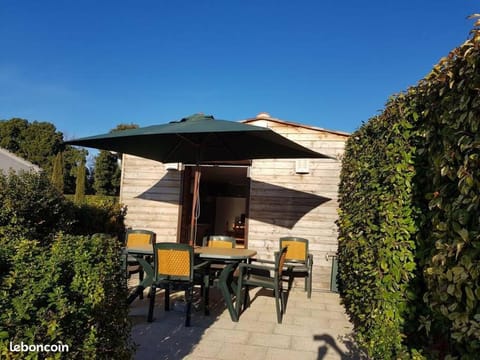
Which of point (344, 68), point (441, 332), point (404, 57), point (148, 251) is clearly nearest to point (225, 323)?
point (148, 251)

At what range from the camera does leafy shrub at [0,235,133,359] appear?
1.39m

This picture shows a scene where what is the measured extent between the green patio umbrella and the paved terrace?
1.05 metres

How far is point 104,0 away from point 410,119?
6970mm

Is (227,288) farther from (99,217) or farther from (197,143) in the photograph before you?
(99,217)

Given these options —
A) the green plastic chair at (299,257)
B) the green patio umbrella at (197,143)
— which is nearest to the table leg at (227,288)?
the green patio umbrella at (197,143)

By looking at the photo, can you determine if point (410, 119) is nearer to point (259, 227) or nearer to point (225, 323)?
point (225, 323)

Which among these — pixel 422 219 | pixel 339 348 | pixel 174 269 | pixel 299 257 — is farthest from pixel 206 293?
pixel 422 219

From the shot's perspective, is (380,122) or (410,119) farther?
(380,122)

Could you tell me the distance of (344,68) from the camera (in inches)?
339

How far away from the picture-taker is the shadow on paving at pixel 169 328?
296 cm

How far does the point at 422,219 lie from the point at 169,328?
Answer: 2.78m

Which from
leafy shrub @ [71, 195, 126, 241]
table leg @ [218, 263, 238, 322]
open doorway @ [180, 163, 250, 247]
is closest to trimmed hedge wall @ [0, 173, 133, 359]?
table leg @ [218, 263, 238, 322]

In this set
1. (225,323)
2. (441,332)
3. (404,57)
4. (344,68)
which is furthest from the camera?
(344,68)

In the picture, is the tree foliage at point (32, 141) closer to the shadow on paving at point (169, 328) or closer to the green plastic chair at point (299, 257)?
the green plastic chair at point (299, 257)
